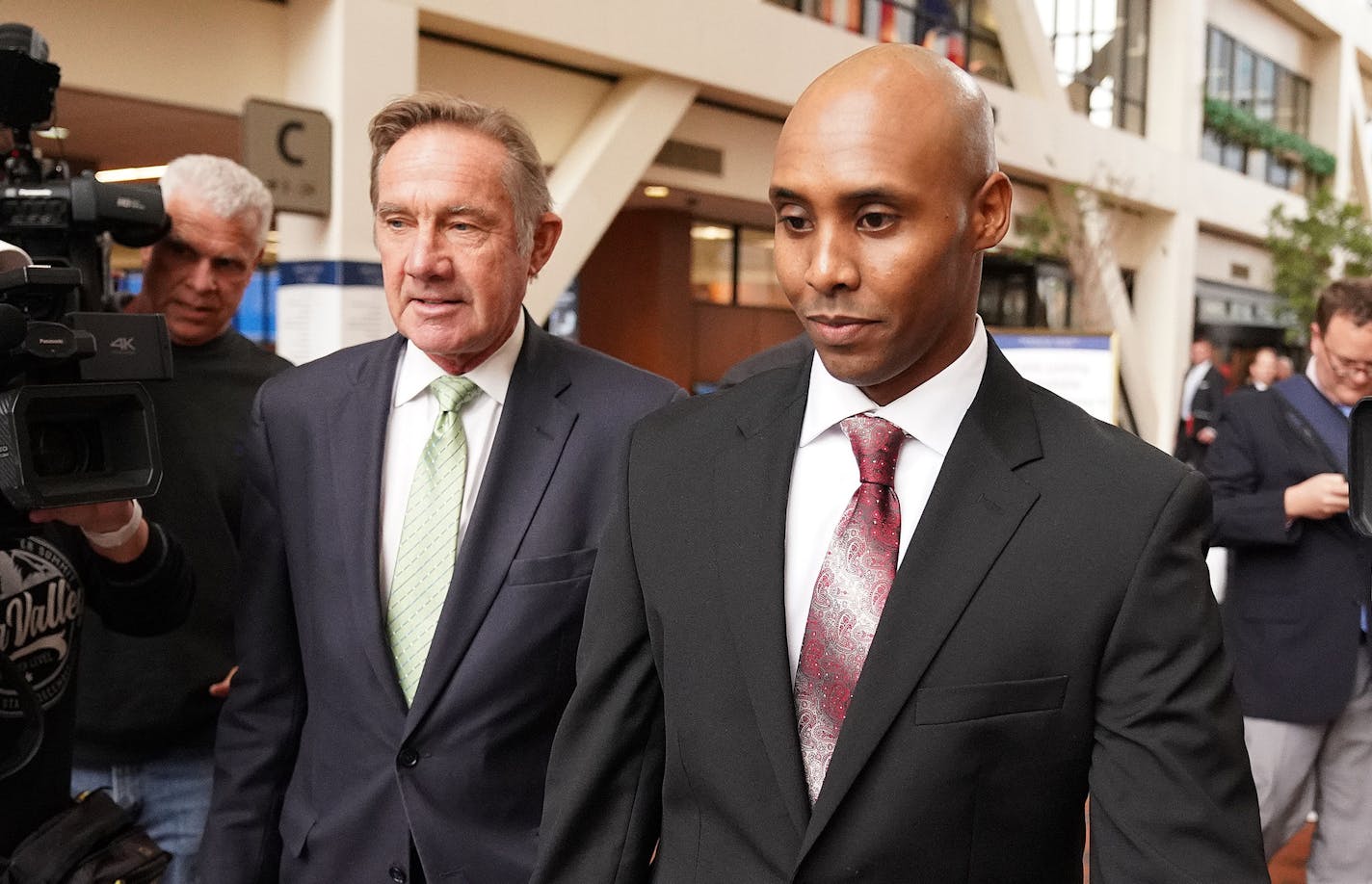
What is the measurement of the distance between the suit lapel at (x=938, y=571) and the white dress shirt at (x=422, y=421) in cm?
92

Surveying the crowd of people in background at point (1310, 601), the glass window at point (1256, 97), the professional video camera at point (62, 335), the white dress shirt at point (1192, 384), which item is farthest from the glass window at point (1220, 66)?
the professional video camera at point (62, 335)

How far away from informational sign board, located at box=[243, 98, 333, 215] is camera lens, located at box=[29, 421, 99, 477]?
5036 mm

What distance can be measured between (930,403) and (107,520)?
1.31 meters

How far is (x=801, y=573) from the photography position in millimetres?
1372

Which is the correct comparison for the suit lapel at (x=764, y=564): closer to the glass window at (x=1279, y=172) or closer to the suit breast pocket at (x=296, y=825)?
the suit breast pocket at (x=296, y=825)

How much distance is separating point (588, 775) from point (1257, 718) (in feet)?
9.29

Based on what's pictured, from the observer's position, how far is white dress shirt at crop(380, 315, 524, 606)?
202cm

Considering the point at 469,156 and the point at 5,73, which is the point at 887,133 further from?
the point at 5,73

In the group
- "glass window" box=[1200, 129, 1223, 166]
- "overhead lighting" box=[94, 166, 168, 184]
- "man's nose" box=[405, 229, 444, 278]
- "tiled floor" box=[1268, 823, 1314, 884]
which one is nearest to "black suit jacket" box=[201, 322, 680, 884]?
"man's nose" box=[405, 229, 444, 278]

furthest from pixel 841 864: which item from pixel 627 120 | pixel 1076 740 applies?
pixel 627 120

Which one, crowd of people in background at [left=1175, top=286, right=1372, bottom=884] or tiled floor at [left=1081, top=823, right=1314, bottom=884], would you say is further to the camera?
tiled floor at [left=1081, top=823, right=1314, bottom=884]

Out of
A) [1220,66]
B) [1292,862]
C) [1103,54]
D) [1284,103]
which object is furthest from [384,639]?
[1284,103]

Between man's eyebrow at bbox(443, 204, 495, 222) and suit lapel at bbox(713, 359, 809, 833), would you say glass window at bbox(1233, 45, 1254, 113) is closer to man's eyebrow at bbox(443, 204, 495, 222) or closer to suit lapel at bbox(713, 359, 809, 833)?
man's eyebrow at bbox(443, 204, 495, 222)

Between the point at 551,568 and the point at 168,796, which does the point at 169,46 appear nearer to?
the point at 168,796
